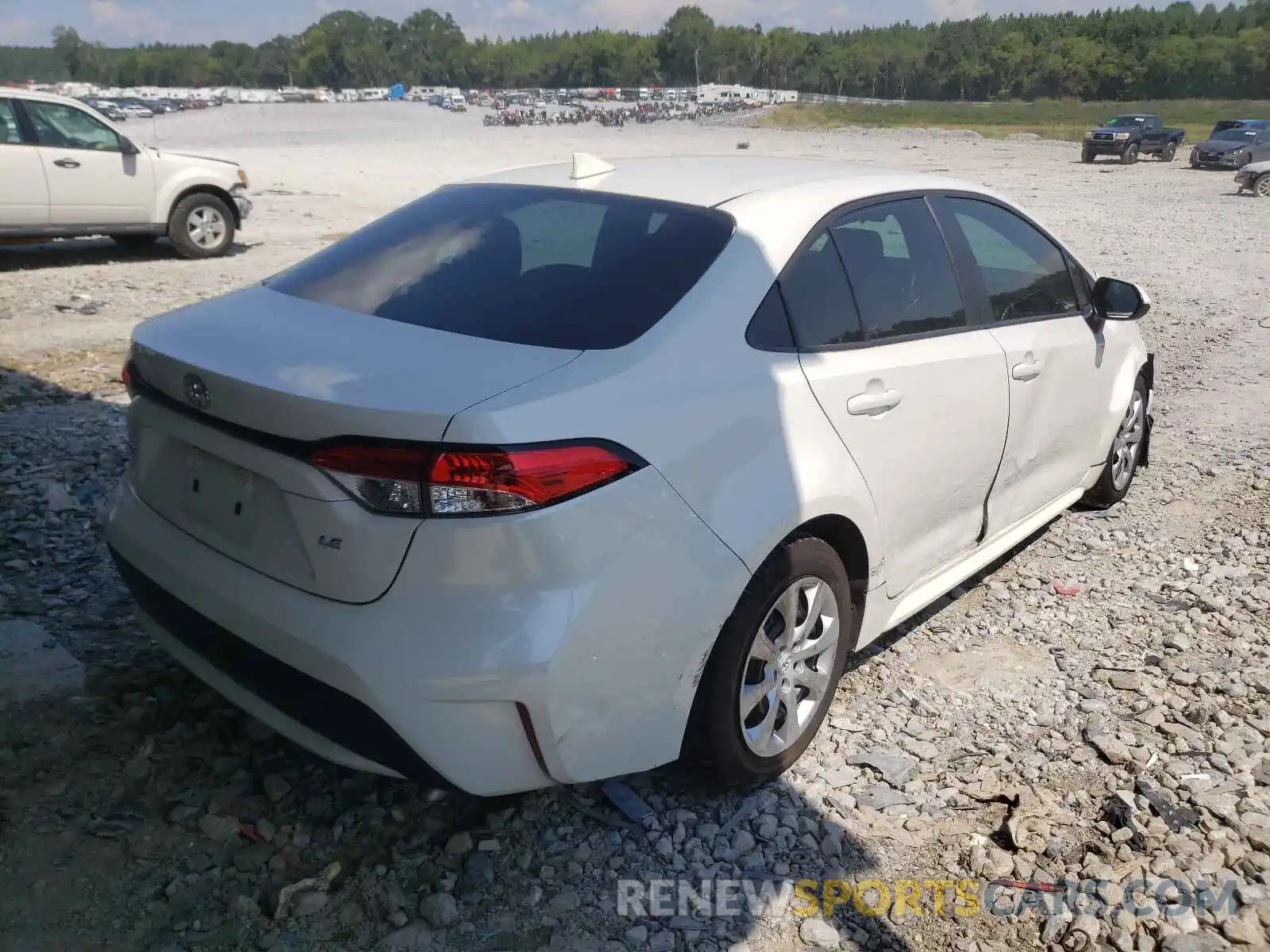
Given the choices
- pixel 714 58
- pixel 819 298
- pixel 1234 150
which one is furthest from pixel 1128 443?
pixel 714 58

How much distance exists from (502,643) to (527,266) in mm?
1221

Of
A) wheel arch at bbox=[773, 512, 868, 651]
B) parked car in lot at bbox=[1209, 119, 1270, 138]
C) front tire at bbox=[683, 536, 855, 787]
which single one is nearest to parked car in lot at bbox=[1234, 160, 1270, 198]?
parked car in lot at bbox=[1209, 119, 1270, 138]

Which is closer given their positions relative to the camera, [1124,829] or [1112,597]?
[1124,829]

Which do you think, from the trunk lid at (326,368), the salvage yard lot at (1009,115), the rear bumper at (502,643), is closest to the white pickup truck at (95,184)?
the trunk lid at (326,368)

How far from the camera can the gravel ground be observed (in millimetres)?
2525

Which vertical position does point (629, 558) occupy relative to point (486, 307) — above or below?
below

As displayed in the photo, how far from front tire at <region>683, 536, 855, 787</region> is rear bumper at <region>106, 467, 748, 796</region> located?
0.12 metres

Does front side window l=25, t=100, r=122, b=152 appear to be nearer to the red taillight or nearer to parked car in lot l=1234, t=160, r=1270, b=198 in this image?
the red taillight

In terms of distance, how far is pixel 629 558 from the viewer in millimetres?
2326

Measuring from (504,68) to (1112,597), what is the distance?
158 meters

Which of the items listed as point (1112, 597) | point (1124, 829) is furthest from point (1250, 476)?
point (1124, 829)

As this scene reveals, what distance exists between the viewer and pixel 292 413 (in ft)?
7.46

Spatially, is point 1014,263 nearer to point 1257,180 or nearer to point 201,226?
point 201,226

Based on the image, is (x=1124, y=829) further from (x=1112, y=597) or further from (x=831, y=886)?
(x=1112, y=597)
